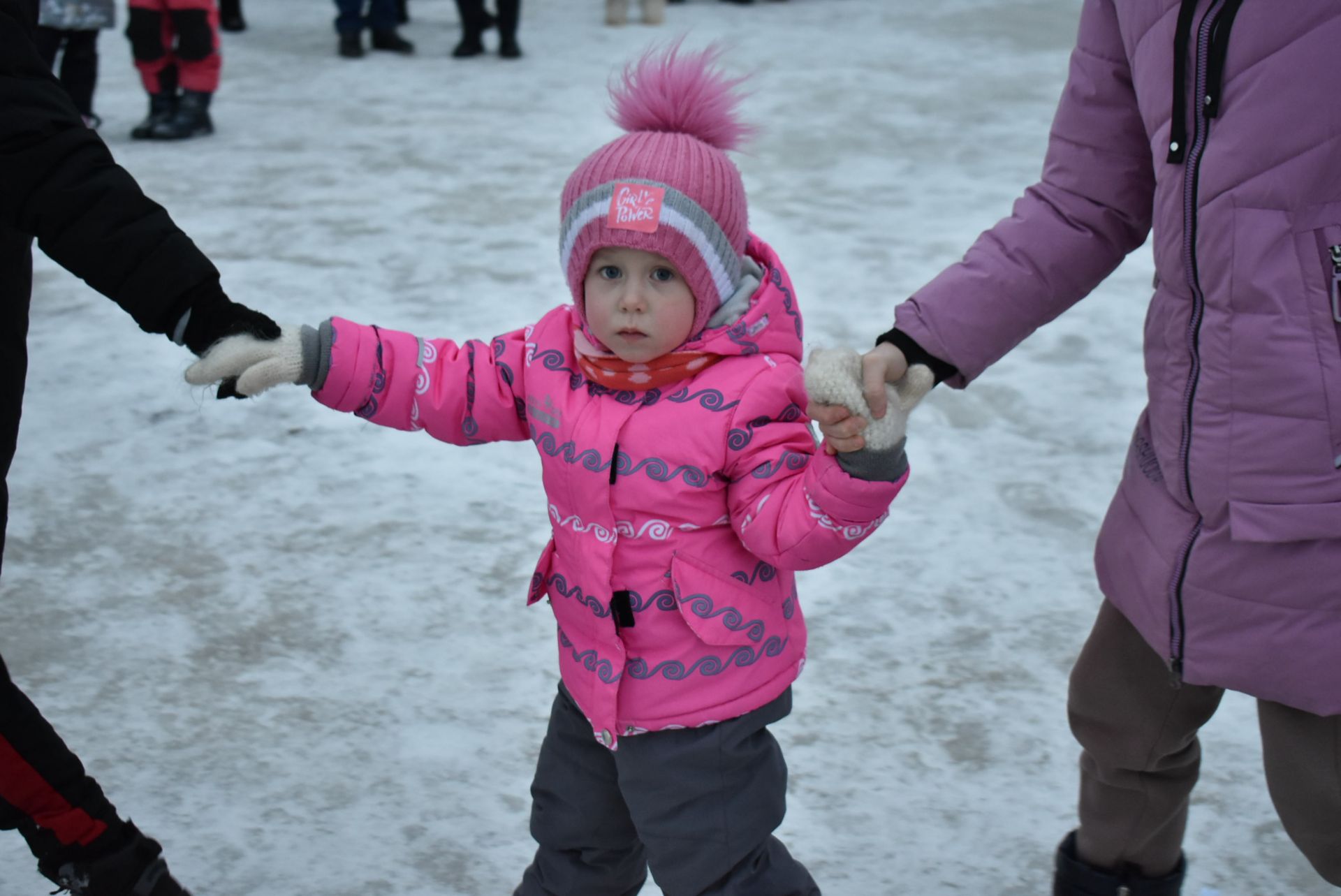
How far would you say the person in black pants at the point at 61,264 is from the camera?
5.06 feet

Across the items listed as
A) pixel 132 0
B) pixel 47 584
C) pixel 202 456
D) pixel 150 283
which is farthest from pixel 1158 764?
pixel 132 0

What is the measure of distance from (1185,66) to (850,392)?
475 millimetres

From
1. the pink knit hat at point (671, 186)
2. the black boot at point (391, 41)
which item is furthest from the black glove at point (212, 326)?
the black boot at point (391, 41)

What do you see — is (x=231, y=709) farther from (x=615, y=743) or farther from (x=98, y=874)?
(x=615, y=743)

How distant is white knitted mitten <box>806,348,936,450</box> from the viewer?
1436mm

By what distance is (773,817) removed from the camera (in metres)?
1.73

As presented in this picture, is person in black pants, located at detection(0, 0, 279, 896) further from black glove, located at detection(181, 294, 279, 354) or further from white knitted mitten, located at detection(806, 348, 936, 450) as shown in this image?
white knitted mitten, located at detection(806, 348, 936, 450)

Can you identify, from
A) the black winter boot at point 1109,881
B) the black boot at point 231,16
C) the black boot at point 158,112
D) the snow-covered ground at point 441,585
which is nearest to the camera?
the black winter boot at point 1109,881

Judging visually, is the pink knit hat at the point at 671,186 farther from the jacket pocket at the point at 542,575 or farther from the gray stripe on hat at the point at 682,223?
the jacket pocket at the point at 542,575

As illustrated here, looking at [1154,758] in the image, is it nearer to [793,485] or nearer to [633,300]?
[793,485]

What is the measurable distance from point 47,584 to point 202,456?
628mm

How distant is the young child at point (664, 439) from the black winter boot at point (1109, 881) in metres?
0.40

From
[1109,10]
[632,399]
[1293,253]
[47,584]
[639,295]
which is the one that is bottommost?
[47,584]

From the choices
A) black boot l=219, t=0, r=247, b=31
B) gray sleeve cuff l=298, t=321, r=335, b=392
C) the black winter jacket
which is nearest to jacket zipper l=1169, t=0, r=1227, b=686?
gray sleeve cuff l=298, t=321, r=335, b=392
